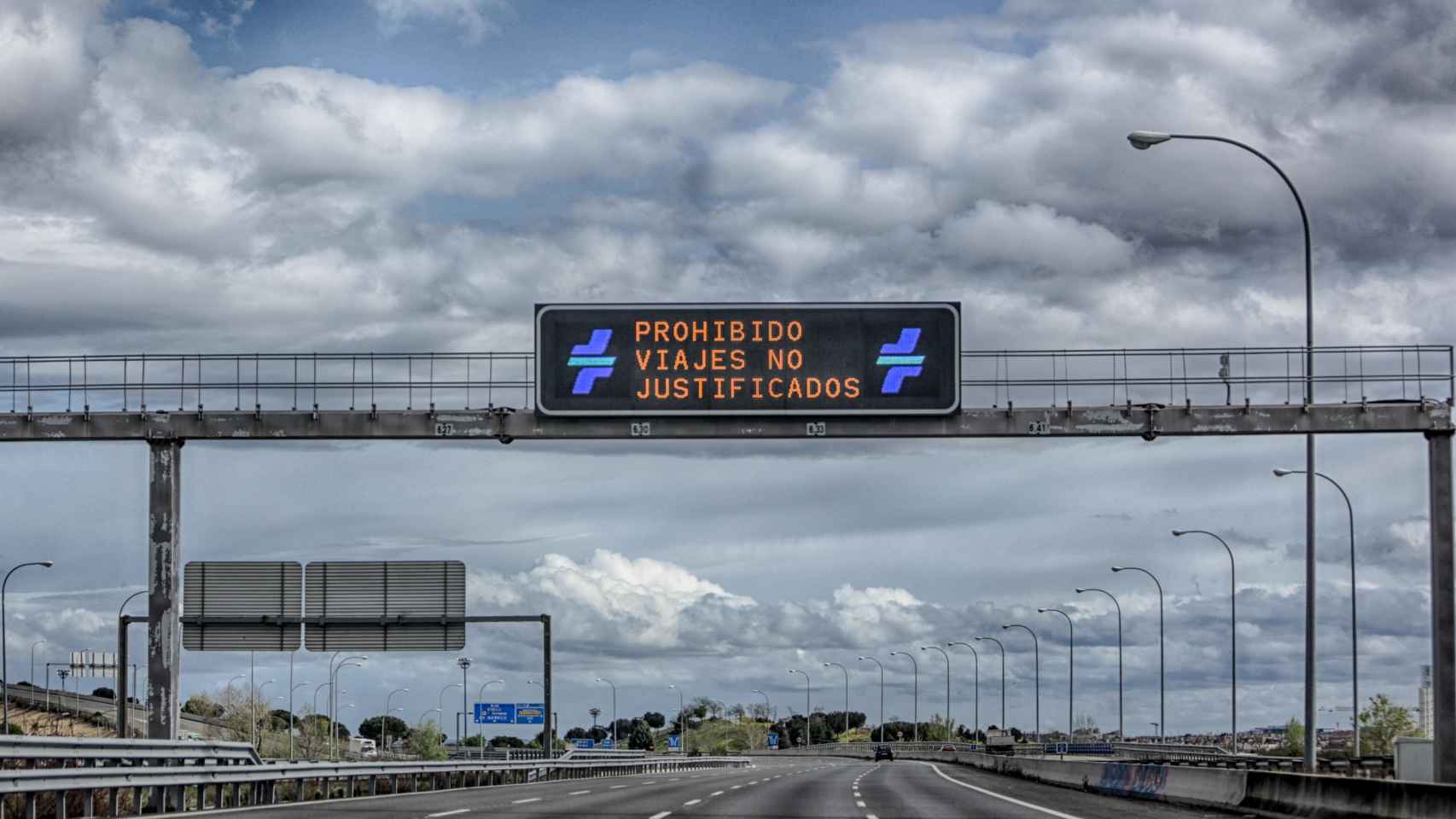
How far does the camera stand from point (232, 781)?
25.2 m

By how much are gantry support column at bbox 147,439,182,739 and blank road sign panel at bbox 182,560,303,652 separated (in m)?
3.75

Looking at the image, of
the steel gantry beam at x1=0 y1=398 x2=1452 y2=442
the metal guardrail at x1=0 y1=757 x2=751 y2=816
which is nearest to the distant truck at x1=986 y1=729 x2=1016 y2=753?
the metal guardrail at x1=0 y1=757 x2=751 y2=816

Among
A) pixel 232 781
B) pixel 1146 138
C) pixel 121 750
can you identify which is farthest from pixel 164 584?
pixel 1146 138

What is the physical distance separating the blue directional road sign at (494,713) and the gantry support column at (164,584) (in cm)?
8246

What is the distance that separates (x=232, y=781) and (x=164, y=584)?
1021cm

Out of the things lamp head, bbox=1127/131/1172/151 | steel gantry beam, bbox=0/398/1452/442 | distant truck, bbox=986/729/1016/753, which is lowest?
distant truck, bbox=986/729/1016/753

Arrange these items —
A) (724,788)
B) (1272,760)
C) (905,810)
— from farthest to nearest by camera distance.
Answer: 1. (1272,760)
2. (724,788)
3. (905,810)

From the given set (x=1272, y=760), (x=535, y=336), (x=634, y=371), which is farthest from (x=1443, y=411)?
(x=1272, y=760)

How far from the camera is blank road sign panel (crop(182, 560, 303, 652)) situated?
3875 cm

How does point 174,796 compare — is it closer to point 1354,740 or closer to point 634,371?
point 634,371

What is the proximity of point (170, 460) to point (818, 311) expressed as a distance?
14248 millimetres

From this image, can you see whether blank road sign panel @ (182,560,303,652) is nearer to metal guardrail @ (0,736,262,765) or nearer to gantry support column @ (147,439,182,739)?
gantry support column @ (147,439,182,739)

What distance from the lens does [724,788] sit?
125ft

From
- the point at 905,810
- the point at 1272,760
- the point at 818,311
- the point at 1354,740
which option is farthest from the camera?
the point at 1272,760
